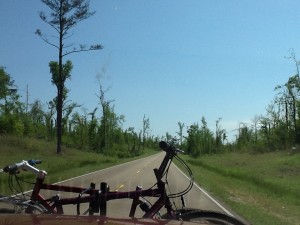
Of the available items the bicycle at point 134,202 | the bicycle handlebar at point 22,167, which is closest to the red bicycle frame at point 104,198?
the bicycle at point 134,202

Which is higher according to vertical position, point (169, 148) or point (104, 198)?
point (169, 148)

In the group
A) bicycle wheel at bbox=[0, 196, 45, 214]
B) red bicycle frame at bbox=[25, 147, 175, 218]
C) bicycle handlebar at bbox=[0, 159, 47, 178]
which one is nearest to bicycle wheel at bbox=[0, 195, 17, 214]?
bicycle wheel at bbox=[0, 196, 45, 214]

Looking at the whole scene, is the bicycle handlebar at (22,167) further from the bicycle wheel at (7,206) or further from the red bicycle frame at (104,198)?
the bicycle wheel at (7,206)

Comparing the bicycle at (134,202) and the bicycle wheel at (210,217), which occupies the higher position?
the bicycle at (134,202)

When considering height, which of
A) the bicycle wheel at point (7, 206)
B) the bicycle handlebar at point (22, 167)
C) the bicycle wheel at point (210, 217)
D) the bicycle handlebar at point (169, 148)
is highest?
the bicycle handlebar at point (169, 148)

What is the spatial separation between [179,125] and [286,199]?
80.8ft

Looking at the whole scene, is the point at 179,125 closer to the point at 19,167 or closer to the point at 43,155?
the point at 43,155

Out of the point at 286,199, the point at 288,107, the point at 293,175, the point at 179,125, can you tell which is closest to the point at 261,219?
the point at 286,199

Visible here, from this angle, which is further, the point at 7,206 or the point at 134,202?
the point at 134,202

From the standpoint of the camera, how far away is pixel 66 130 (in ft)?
271

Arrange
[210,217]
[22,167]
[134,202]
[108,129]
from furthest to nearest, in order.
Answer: [108,129]
[22,167]
[134,202]
[210,217]

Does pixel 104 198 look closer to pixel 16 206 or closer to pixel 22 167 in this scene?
pixel 16 206

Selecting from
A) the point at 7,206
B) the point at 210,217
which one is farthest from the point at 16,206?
the point at 210,217

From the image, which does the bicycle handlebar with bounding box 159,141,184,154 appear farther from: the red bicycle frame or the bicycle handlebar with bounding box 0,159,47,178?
the bicycle handlebar with bounding box 0,159,47,178
